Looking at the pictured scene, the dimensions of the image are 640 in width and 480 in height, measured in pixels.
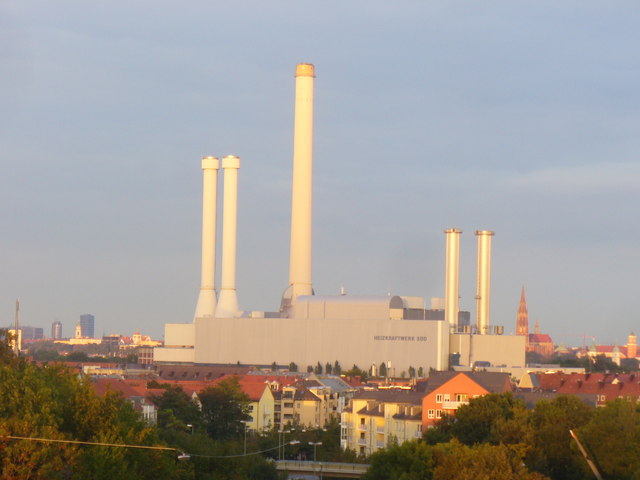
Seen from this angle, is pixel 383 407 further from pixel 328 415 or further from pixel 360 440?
pixel 328 415

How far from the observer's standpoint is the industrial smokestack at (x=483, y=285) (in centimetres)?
13125

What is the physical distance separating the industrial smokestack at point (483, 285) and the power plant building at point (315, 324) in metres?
0.09

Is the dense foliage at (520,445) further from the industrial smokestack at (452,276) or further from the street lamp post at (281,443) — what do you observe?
the industrial smokestack at (452,276)

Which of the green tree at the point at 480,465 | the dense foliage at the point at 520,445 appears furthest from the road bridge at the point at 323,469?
the green tree at the point at 480,465

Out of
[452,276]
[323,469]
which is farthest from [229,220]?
[323,469]

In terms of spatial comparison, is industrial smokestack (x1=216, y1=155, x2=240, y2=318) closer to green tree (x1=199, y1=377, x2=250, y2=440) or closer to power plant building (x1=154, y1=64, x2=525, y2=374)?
power plant building (x1=154, y1=64, x2=525, y2=374)

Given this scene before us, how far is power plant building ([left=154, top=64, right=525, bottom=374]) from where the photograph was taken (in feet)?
401

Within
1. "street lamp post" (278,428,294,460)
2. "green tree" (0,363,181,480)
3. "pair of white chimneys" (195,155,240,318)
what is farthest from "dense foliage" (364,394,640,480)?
"pair of white chimneys" (195,155,240,318)

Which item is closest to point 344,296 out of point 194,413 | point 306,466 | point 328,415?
point 328,415

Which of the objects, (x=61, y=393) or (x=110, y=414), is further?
(x=61, y=393)

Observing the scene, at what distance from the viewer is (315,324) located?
12481 centimetres

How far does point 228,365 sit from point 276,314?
371 inches

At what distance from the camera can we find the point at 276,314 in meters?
130

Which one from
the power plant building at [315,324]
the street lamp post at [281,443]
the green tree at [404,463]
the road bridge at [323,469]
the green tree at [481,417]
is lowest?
the road bridge at [323,469]
